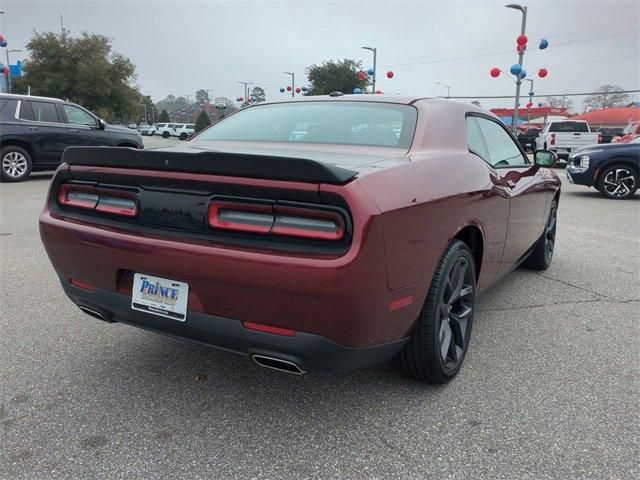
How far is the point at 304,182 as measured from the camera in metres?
1.92

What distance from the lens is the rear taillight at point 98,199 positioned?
232 centimetres

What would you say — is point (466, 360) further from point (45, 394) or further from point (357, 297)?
point (45, 394)

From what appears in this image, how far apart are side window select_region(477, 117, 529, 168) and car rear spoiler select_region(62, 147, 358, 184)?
179 centimetres

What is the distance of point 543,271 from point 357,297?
3712 mm

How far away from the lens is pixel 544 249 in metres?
4.82

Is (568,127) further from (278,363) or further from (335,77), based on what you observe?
(335,77)

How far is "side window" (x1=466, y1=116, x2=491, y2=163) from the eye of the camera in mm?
3118

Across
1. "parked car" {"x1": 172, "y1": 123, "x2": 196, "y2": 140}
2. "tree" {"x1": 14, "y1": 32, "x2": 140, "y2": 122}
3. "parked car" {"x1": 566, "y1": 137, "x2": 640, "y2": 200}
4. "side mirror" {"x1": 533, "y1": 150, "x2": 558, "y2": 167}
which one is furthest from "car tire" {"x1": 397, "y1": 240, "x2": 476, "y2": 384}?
"parked car" {"x1": 172, "y1": 123, "x2": 196, "y2": 140}

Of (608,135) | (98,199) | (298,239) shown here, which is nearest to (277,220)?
(298,239)

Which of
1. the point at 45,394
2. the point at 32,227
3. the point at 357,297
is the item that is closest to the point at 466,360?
the point at 357,297

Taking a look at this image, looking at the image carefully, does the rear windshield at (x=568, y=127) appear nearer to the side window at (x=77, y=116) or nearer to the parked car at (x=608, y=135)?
the parked car at (x=608, y=135)

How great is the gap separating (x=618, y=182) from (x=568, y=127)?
12916 mm

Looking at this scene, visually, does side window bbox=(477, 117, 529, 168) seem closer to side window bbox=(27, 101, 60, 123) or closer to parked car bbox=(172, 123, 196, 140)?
side window bbox=(27, 101, 60, 123)

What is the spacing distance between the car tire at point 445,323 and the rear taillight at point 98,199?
139cm
